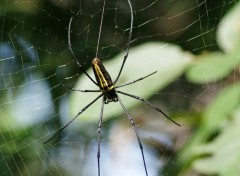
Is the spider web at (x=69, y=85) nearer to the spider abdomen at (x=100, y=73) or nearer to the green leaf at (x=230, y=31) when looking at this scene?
the spider abdomen at (x=100, y=73)

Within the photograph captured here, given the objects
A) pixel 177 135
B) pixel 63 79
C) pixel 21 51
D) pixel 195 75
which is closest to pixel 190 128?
pixel 177 135

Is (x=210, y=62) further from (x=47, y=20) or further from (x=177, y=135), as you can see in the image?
(x=47, y=20)

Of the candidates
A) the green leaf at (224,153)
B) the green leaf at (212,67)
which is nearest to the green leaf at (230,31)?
the green leaf at (212,67)

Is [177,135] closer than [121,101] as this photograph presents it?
No

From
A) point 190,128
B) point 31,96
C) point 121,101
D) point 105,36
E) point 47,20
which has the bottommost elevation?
point 190,128

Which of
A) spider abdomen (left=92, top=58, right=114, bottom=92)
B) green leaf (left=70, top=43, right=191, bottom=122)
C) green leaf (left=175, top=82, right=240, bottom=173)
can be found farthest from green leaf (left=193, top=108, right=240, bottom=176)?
spider abdomen (left=92, top=58, right=114, bottom=92)

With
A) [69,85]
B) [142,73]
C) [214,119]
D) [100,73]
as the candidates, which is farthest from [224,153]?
[69,85]
